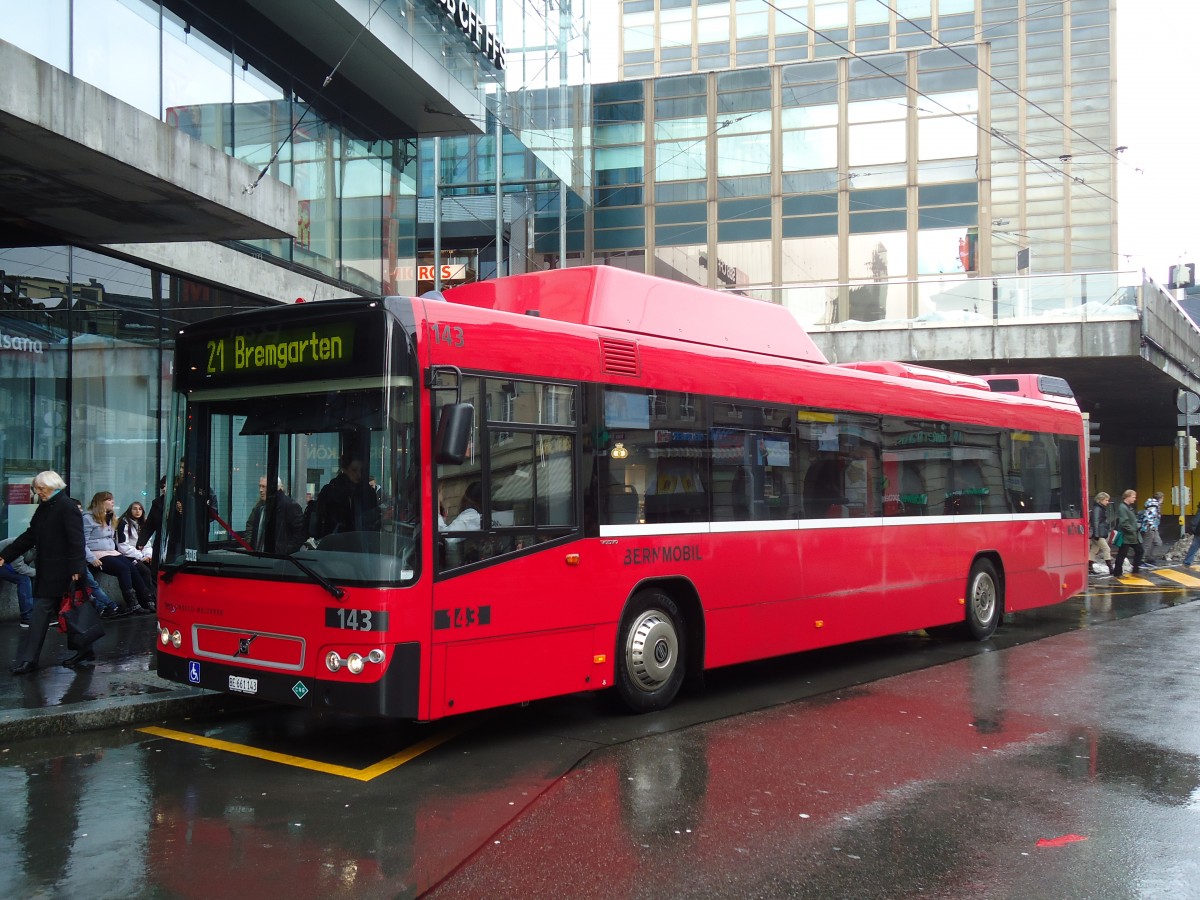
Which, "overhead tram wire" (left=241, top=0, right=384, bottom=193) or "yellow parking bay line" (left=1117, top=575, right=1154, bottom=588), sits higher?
"overhead tram wire" (left=241, top=0, right=384, bottom=193)

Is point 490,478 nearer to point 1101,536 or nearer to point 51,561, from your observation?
point 51,561

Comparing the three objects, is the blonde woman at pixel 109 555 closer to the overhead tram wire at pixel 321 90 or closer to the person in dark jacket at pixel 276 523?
the overhead tram wire at pixel 321 90

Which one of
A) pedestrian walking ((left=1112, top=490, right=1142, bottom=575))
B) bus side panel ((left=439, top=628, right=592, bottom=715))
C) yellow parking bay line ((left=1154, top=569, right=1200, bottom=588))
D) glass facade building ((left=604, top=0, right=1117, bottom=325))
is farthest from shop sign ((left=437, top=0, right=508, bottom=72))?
glass facade building ((left=604, top=0, right=1117, bottom=325))

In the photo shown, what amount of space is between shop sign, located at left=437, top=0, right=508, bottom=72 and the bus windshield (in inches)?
483

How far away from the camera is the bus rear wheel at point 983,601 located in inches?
496

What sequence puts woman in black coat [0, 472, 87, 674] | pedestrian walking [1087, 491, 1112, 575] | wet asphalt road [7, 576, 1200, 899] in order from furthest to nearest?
pedestrian walking [1087, 491, 1112, 575]
woman in black coat [0, 472, 87, 674]
wet asphalt road [7, 576, 1200, 899]

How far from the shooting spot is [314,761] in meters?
7.04

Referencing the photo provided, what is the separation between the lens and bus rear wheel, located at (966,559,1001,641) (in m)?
12.6

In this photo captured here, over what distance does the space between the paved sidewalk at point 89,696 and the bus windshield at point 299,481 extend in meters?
1.28

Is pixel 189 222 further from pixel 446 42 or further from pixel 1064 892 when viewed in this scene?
pixel 1064 892

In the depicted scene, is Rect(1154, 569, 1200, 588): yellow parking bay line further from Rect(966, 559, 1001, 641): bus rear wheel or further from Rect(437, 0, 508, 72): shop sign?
Rect(437, 0, 508, 72): shop sign

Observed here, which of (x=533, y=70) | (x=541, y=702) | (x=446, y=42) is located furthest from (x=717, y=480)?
(x=533, y=70)

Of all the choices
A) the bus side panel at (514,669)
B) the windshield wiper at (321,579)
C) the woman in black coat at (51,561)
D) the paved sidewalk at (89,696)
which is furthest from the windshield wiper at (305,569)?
the woman in black coat at (51,561)

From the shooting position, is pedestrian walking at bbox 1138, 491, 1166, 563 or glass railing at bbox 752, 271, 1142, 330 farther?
pedestrian walking at bbox 1138, 491, 1166, 563
